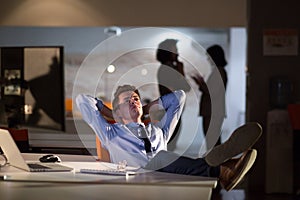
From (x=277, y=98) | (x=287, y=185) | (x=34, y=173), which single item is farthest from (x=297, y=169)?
(x=34, y=173)

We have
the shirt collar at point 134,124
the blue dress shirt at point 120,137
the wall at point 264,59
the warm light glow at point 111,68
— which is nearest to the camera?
the blue dress shirt at point 120,137

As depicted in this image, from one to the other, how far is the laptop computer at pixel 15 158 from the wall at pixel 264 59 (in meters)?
3.07

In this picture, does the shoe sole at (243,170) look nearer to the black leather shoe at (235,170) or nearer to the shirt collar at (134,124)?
the black leather shoe at (235,170)

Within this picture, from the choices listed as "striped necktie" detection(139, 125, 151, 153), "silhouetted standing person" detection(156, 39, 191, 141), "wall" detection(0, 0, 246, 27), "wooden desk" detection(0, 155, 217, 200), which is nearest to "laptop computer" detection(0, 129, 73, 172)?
"wooden desk" detection(0, 155, 217, 200)

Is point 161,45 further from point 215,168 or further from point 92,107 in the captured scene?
point 215,168

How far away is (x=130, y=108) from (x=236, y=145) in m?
0.72

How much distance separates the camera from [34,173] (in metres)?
2.71

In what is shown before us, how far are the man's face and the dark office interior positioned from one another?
1613 mm

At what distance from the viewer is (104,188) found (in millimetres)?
2445

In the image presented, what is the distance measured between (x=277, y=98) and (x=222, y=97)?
59cm

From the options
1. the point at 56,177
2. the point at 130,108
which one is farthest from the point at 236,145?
the point at 56,177

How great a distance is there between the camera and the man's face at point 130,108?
11.0ft

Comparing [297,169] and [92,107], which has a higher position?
[92,107]

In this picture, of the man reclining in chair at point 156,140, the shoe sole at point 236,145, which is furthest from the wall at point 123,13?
the shoe sole at point 236,145
